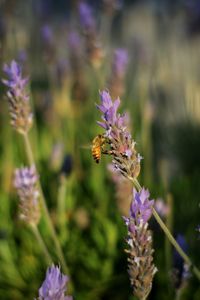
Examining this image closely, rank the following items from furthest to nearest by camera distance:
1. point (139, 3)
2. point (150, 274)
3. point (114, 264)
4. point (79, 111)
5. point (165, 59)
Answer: point (139, 3) → point (165, 59) → point (79, 111) → point (114, 264) → point (150, 274)

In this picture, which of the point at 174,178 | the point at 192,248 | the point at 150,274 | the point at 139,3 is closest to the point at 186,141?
the point at 174,178

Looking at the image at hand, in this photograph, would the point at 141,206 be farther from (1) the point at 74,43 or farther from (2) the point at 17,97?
(1) the point at 74,43

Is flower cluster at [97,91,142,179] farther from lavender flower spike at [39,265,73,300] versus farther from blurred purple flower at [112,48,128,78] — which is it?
blurred purple flower at [112,48,128,78]

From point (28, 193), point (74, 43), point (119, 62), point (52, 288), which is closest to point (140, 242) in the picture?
point (52, 288)

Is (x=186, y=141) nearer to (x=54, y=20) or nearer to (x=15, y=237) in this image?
(x=15, y=237)

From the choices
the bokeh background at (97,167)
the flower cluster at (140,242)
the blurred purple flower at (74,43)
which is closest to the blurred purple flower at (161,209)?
the bokeh background at (97,167)

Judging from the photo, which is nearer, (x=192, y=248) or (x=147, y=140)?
(x=192, y=248)
